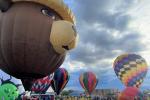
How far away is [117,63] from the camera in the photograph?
1063 inches

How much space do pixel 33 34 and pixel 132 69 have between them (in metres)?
18.9

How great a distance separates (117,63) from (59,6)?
19.2m

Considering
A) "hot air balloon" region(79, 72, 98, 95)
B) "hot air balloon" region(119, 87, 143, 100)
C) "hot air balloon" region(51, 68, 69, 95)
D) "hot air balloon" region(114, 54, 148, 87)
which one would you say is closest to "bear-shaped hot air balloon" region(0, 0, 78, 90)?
"hot air balloon" region(119, 87, 143, 100)

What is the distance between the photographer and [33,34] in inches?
320

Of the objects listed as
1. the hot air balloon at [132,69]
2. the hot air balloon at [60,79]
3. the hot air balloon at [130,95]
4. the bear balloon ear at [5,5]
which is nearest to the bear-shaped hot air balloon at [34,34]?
the bear balloon ear at [5,5]

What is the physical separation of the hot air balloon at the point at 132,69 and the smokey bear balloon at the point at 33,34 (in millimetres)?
18075

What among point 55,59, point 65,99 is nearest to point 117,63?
point 65,99

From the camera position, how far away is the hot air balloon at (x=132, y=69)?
2586 cm

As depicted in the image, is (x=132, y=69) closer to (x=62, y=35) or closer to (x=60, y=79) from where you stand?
(x=60, y=79)

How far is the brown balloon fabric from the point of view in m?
8.11

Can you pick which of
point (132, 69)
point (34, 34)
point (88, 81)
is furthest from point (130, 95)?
point (88, 81)

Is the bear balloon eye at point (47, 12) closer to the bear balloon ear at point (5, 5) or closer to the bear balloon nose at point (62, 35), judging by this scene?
the bear balloon nose at point (62, 35)

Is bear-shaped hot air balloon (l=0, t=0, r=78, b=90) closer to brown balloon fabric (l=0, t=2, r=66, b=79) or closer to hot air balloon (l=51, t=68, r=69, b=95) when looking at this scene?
brown balloon fabric (l=0, t=2, r=66, b=79)

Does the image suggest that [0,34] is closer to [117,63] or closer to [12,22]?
[12,22]
